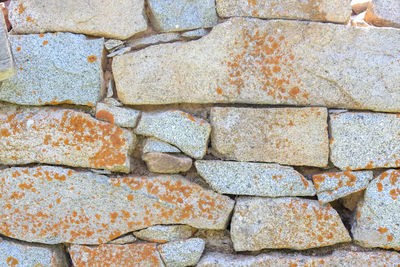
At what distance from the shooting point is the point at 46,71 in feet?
6.32

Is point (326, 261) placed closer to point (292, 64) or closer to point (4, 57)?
point (292, 64)

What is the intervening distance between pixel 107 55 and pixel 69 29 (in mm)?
233

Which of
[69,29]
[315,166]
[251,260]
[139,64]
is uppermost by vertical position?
[69,29]

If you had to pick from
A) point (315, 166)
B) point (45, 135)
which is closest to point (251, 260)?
point (315, 166)

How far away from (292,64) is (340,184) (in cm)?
67

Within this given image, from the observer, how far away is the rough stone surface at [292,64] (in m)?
1.88

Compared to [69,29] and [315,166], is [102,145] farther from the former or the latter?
[315,166]

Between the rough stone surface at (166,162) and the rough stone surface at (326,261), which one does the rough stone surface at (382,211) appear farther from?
the rough stone surface at (166,162)

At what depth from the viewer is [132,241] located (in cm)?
198

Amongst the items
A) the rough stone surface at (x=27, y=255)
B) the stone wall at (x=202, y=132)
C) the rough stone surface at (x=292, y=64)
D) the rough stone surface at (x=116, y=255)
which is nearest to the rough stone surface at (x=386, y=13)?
the stone wall at (x=202, y=132)

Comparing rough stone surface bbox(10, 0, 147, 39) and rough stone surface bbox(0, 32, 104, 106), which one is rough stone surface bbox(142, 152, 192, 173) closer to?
rough stone surface bbox(0, 32, 104, 106)

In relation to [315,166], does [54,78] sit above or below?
above

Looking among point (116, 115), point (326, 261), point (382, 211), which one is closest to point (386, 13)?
point (382, 211)

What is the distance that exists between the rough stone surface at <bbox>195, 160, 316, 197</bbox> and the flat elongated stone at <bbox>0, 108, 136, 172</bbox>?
44 centimetres
